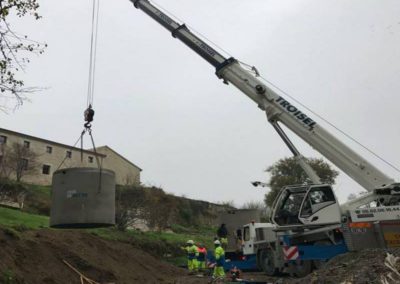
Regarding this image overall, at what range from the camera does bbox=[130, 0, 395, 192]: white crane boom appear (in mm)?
13164

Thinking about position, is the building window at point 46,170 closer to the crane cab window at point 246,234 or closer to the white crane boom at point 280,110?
the crane cab window at point 246,234

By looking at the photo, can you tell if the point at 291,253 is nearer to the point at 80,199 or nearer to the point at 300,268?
the point at 300,268

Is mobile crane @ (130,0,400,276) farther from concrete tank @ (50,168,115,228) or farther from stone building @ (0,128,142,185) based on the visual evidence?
stone building @ (0,128,142,185)

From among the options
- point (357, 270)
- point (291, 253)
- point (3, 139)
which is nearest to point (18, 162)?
point (3, 139)

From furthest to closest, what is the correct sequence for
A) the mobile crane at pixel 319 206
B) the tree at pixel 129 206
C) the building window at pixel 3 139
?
1. the building window at pixel 3 139
2. the tree at pixel 129 206
3. the mobile crane at pixel 319 206

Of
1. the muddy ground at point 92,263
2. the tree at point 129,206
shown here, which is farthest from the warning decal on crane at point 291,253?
the tree at point 129,206

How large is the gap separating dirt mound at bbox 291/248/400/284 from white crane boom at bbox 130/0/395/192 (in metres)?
2.74

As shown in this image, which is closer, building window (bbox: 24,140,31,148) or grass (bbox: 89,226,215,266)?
grass (bbox: 89,226,215,266)

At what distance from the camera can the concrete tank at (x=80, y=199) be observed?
885cm

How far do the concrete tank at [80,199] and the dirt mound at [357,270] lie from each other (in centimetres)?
442

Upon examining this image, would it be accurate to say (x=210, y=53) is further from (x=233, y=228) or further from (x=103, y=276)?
(x=233, y=228)

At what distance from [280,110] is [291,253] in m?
4.45

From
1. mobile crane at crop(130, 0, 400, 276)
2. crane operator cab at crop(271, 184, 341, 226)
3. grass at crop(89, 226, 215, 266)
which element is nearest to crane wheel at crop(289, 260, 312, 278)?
mobile crane at crop(130, 0, 400, 276)

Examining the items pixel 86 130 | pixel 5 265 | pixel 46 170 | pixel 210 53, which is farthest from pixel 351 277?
pixel 46 170
